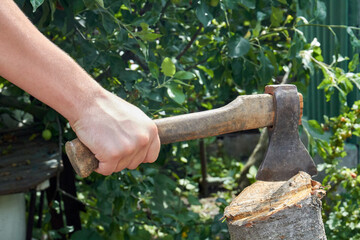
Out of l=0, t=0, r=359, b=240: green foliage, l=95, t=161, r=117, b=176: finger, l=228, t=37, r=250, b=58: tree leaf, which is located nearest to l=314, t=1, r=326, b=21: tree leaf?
l=0, t=0, r=359, b=240: green foliage

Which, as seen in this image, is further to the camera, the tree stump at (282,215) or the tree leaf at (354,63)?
the tree leaf at (354,63)

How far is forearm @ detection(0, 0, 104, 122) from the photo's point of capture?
1.39 meters

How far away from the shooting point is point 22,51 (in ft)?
4.61

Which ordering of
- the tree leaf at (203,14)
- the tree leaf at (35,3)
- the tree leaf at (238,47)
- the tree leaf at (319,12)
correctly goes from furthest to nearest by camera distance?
the tree leaf at (319,12) → the tree leaf at (238,47) → the tree leaf at (203,14) → the tree leaf at (35,3)

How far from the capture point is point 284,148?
195 centimetres

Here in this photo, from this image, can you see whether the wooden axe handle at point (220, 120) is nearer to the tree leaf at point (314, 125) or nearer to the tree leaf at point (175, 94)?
the tree leaf at point (175, 94)

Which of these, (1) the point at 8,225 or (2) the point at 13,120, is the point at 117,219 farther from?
(2) the point at 13,120

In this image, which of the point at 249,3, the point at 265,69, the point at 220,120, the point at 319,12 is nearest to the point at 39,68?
the point at 220,120

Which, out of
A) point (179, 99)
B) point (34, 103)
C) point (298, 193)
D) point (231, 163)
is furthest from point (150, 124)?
point (231, 163)

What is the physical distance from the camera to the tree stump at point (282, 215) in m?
1.69

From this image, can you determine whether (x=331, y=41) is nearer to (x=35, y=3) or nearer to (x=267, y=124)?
(x=267, y=124)

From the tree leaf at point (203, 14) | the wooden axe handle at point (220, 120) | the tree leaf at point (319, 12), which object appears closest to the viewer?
the wooden axe handle at point (220, 120)

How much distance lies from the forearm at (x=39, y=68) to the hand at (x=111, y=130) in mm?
29

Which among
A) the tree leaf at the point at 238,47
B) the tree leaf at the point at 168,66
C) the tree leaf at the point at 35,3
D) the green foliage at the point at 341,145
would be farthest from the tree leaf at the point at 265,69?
the tree leaf at the point at 35,3
